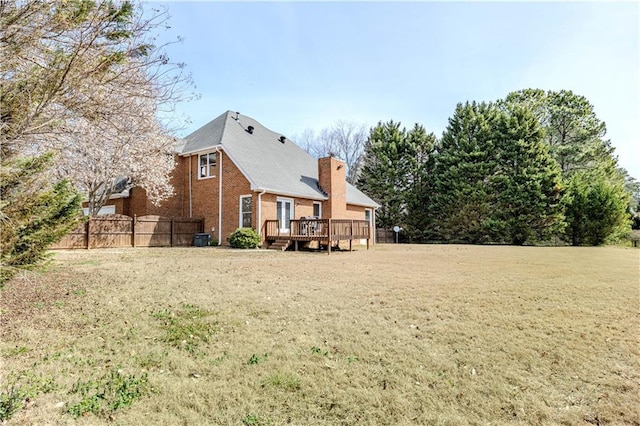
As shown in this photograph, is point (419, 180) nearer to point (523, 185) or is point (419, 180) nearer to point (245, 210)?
point (523, 185)

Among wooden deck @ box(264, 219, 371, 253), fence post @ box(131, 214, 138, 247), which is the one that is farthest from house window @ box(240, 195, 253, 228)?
fence post @ box(131, 214, 138, 247)

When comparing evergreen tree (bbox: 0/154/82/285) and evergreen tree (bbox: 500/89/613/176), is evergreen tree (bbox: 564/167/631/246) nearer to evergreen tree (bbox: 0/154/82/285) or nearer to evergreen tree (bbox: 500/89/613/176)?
evergreen tree (bbox: 500/89/613/176)

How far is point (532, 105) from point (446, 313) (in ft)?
119

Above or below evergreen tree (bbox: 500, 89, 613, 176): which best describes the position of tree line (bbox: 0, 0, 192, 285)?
below

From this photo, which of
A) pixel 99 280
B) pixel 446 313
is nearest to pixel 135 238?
pixel 99 280

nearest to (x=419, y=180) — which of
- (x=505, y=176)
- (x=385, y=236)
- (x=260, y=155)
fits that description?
(x=385, y=236)

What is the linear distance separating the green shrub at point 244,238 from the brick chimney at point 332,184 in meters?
5.32

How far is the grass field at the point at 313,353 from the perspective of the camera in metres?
3.11

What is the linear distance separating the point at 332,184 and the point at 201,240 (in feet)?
25.2

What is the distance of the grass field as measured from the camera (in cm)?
311

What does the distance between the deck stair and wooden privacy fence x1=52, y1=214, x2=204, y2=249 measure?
433 centimetres

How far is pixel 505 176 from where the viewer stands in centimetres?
2831

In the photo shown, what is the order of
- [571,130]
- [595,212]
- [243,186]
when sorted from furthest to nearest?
1. [571,130]
2. [595,212]
3. [243,186]

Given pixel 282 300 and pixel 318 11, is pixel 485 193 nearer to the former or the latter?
pixel 318 11
